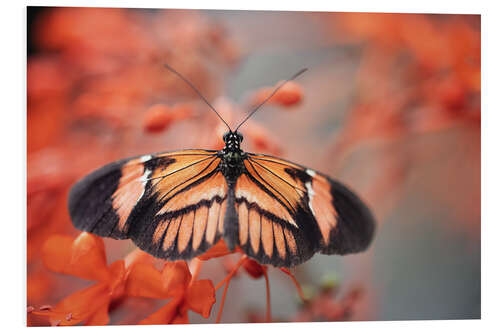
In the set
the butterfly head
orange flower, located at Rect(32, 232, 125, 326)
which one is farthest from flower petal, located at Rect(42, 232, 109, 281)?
the butterfly head

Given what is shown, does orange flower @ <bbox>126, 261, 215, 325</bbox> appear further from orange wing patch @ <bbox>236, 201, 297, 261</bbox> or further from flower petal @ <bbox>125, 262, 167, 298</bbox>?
orange wing patch @ <bbox>236, 201, 297, 261</bbox>

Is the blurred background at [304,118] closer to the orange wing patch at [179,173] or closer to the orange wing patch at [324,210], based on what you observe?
the orange wing patch at [179,173]

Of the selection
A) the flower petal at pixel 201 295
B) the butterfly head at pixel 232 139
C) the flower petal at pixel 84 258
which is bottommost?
the flower petal at pixel 201 295

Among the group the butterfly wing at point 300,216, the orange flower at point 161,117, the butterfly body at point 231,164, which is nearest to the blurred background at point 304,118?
the orange flower at point 161,117
